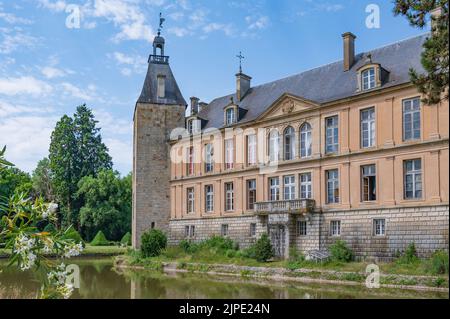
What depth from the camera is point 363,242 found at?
78.7 feet

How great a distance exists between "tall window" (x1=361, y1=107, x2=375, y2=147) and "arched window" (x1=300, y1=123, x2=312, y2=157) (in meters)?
3.14

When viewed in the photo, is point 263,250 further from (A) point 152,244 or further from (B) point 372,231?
(A) point 152,244

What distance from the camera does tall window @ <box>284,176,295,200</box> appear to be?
91.2 ft

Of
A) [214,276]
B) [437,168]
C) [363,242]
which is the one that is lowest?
[214,276]

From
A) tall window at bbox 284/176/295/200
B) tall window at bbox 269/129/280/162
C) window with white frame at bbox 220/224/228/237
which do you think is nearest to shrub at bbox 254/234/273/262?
tall window at bbox 284/176/295/200

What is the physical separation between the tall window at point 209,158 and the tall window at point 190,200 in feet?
6.84

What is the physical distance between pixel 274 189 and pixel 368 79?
308 inches

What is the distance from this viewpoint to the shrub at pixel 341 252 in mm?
23656

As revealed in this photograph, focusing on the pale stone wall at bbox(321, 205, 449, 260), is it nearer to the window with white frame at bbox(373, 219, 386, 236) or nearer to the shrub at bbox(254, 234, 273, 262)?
the window with white frame at bbox(373, 219, 386, 236)

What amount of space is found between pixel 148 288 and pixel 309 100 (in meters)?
13.0

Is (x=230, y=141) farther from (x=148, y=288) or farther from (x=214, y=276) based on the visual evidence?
(x=148, y=288)

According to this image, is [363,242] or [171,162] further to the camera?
[171,162]

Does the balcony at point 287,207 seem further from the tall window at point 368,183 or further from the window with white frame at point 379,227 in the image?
the window with white frame at point 379,227
